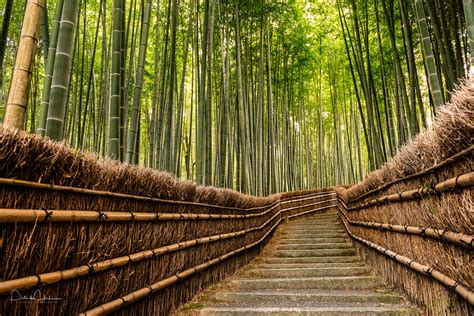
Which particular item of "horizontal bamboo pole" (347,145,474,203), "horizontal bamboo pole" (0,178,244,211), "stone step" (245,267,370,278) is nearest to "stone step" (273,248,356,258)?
"stone step" (245,267,370,278)

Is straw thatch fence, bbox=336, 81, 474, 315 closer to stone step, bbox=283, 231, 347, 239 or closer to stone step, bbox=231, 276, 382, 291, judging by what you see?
stone step, bbox=231, 276, 382, 291

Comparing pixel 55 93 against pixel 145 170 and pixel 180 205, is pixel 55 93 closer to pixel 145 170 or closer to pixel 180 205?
pixel 145 170

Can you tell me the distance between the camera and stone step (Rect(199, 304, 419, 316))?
2.26m

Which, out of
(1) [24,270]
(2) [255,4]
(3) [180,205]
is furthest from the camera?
(2) [255,4]

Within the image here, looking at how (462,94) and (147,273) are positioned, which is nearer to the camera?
(462,94)

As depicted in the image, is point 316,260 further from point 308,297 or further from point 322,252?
point 308,297

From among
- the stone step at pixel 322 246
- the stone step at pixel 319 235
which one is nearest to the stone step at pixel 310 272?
the stone step at pixel 322 246

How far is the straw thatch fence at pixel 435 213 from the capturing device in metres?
1.48

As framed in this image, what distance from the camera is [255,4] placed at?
6.99m

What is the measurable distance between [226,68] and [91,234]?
5038 mm

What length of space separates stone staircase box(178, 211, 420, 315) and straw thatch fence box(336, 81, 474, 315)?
201mm

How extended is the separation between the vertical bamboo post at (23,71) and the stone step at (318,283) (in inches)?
96.3

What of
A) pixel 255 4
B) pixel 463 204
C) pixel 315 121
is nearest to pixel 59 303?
pixel 463 204

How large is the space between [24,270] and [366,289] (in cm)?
269
